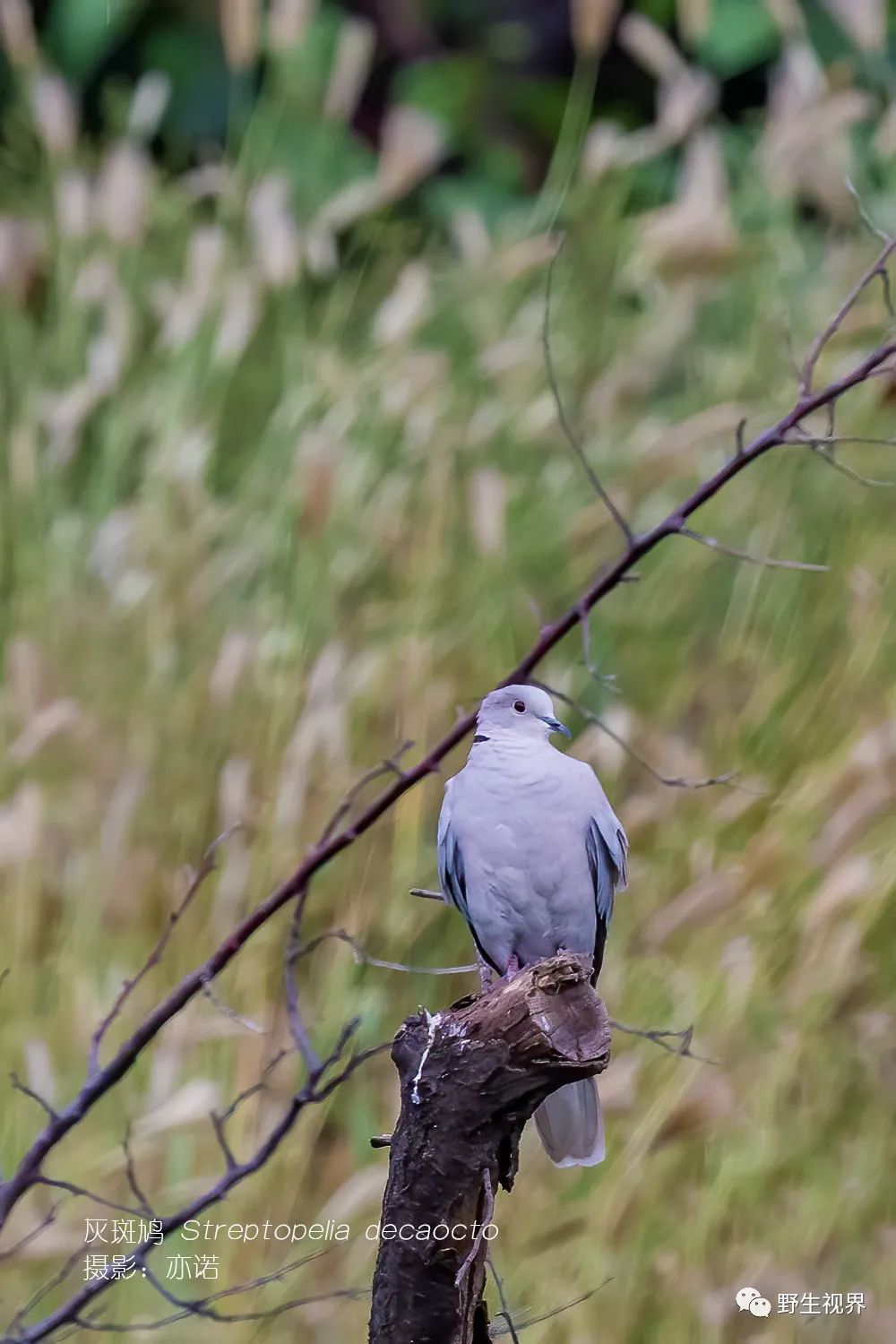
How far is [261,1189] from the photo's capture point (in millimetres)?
1487

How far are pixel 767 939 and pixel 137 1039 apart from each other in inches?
31.7

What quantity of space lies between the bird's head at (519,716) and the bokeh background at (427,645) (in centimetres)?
36

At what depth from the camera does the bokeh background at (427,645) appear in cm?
152

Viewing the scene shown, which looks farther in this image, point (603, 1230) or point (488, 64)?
point (488, 64)

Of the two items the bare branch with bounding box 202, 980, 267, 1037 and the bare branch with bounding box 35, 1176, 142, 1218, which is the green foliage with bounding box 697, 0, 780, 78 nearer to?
the bare branch with bounding box 202, 980, 267, 1037

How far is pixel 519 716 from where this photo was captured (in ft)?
3.96

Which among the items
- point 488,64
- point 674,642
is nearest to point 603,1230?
point 674,642

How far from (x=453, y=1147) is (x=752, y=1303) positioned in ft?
2.31

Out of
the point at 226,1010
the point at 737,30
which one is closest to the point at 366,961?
the point at 226,1010

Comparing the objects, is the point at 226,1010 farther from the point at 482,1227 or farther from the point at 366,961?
the point at 482,1227

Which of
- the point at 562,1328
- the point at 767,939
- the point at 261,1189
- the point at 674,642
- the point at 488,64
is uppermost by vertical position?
the point at 488,64

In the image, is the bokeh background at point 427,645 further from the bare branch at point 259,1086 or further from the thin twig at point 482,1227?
the thin twig at point 482,1227

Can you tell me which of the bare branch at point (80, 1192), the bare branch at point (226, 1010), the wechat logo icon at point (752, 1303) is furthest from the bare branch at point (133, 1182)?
the wechat logo icon at point (752, 1303)

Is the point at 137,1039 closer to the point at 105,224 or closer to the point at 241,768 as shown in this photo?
the point at 241,768
